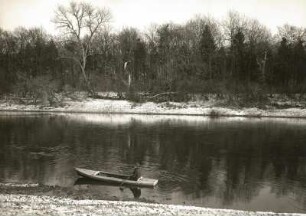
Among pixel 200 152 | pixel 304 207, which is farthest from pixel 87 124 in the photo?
pixel 304 207

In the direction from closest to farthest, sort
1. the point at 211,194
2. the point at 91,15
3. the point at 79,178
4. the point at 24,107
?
the point at 211,194 → the point at 79,178 → the point at 24,107 → the point at 91,15

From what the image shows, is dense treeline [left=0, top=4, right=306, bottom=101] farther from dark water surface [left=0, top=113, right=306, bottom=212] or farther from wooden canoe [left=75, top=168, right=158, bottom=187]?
wooden canoe [left=75, top=168, right=158, bottom=187]

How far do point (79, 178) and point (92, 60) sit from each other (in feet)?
279

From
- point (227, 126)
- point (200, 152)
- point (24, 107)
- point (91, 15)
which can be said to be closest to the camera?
point (200, 152)

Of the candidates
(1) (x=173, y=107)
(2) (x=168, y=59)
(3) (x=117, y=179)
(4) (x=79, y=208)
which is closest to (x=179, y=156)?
(3) (x=117, y=179)

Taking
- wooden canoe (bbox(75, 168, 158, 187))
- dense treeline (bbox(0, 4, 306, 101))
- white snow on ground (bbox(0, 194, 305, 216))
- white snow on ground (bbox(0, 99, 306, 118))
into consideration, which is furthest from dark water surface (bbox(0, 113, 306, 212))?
dense treeline (bbox(0, 4, 306, 101))

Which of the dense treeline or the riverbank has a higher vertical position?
the dense treeline

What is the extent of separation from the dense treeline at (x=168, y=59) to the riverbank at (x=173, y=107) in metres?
3.99

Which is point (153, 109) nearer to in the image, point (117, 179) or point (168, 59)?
point (168, 59)

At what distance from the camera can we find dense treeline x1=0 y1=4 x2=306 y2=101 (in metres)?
86.2

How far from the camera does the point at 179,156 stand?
124 feet

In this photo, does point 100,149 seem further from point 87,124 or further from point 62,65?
point 62,65

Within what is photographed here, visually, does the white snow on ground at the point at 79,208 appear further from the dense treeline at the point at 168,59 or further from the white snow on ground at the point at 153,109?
the dense treeline at the point at 168,59

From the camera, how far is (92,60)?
11150 centimetres
